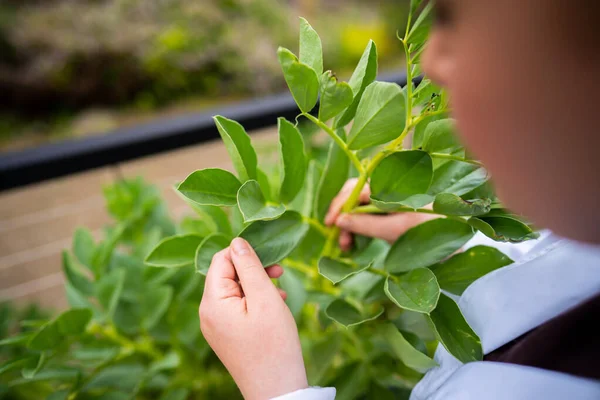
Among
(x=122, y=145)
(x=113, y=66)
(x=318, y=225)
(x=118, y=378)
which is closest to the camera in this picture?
(x=318, y=225)

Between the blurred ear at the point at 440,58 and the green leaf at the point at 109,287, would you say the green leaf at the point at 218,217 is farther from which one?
the blurred ear at the point at 440,58

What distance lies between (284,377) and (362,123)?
19cm

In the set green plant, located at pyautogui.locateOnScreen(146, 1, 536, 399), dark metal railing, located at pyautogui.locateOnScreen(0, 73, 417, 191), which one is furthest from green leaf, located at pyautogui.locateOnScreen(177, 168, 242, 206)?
dark metal railing, located at pyautogui.locateOnScreen(0, 73, 417, 191)

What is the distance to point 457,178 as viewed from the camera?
0.40m

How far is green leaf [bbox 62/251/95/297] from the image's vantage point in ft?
1.85

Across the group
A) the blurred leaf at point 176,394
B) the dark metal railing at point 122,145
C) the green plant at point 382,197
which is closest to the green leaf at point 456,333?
the green plant at point 382,197

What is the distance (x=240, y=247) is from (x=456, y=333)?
185 mm

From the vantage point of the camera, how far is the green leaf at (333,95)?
1.05 feet

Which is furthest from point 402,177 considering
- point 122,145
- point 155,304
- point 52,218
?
point 52,218

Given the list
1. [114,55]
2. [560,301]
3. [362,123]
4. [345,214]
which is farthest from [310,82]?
[114,55]

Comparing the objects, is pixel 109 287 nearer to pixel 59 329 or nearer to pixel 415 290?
pixel 59 329

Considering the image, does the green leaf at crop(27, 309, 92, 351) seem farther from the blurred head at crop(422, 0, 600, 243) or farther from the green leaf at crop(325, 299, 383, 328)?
the blurred head at crop(422, 0, 600, 243)

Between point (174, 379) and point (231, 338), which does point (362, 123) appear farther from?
point (174, 379)

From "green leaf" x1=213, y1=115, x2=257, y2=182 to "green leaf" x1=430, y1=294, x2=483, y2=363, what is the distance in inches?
7.3
